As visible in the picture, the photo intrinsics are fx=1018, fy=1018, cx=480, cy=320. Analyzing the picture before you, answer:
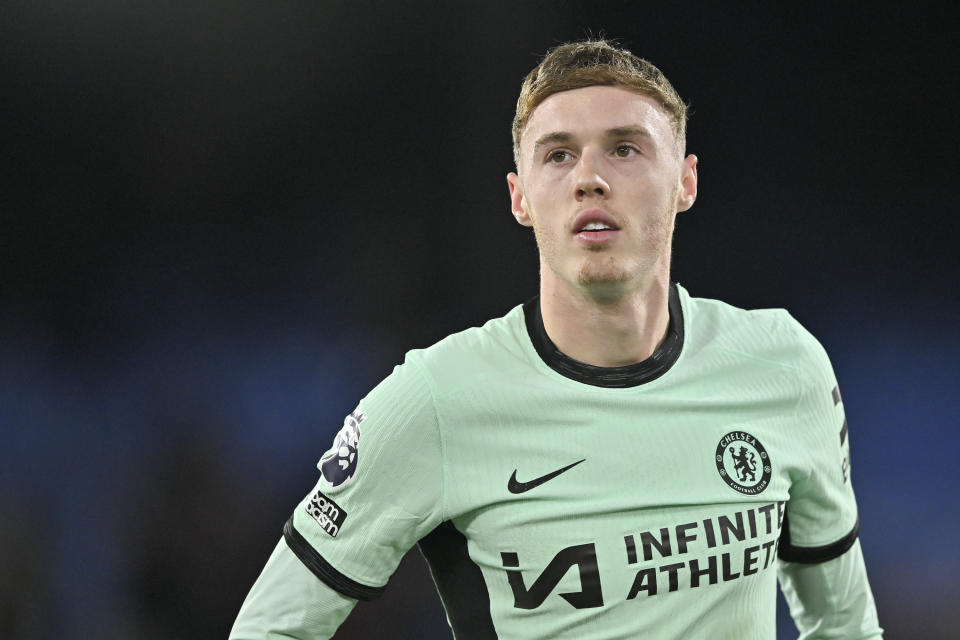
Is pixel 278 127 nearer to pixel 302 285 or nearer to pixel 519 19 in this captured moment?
pixel 302 285

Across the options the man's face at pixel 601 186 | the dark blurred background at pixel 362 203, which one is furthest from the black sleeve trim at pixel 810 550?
the dark blurred background at pixel 362 203

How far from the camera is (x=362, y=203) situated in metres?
3.87

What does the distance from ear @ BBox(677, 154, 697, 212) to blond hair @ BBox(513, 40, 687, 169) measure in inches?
1.5

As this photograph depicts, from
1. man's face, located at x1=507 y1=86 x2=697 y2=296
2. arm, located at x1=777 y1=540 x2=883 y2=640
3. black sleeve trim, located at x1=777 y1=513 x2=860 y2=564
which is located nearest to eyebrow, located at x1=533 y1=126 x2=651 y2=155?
man's face, located at x1=507 y1=86 x2=697 y2=296

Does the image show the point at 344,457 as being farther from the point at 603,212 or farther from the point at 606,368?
the point at 603,212

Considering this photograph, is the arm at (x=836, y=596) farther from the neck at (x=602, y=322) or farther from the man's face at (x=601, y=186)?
the man's face at (x=601, y=186)

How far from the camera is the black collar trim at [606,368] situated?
1597mm

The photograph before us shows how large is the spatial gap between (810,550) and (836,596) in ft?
0.39

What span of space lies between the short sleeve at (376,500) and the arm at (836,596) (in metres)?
0.69

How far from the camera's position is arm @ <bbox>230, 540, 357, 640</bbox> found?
1.51 metres

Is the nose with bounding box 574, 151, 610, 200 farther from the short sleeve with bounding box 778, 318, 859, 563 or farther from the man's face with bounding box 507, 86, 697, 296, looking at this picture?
the short sleeve with bounding box 778, 318, 859, 563

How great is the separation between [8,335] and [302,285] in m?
1.09

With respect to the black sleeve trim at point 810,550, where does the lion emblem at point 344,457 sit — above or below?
above

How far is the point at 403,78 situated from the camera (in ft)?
12.9
